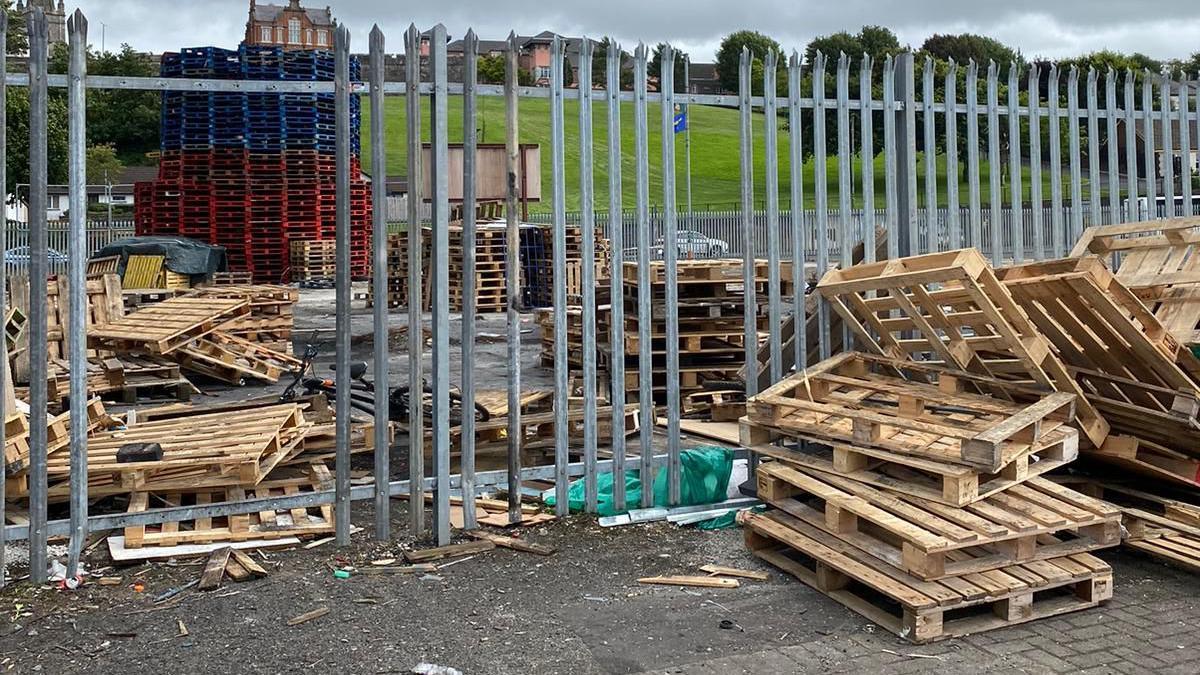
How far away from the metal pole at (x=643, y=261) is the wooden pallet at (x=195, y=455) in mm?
2385

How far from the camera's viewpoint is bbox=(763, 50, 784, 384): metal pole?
7270 millimetres

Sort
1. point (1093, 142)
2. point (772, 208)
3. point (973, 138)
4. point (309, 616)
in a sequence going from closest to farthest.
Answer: point (309, 616)
point (772, 208)
point (973, 138)
point (1093, 142)

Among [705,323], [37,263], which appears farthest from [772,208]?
[37,263]

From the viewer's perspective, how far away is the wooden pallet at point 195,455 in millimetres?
6891

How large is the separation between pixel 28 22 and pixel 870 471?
16.8 feet

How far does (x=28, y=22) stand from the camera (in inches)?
234

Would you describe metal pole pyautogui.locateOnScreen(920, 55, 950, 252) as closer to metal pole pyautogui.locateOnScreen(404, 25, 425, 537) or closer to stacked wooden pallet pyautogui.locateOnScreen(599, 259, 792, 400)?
stacked wooden pallet pyautogui.locateOnScreen(599, 259, 792, 400)

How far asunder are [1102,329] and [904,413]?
1174 millimetres

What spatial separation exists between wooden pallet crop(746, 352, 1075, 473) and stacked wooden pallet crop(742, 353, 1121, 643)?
0.4 inches

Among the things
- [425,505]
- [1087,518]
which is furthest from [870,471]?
[425,505]

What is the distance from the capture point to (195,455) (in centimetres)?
710

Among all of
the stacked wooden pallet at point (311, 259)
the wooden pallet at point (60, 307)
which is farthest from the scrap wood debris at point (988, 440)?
the stacked wooden pallet at point (311, 259)

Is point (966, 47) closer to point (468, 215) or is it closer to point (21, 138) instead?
point (21, 138)

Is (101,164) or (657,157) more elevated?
(657,157)
